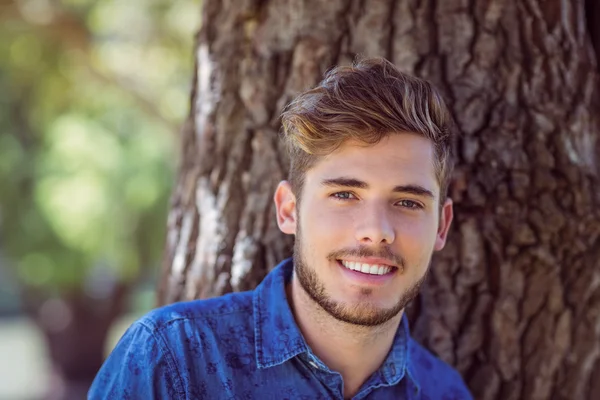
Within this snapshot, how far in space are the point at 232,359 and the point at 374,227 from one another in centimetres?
57

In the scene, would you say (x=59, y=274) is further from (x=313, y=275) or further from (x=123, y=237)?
(x=313, y=275)

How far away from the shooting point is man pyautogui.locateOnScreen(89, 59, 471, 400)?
2318mm

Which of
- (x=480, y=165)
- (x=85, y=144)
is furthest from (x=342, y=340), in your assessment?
(x=85, y=144)

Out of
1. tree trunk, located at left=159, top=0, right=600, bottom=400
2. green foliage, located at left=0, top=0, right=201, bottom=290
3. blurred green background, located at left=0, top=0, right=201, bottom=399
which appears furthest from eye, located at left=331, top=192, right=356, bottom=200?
green foliage, located at left=0, top=0, right=201, bottom=290

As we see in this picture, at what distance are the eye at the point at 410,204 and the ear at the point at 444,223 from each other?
248 mm

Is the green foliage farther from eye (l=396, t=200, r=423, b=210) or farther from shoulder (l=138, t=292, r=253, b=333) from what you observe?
eye (l=396, t=200, r=423, b=210)

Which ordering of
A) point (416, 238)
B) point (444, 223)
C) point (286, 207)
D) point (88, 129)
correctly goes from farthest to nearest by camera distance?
point (88, 129), point (444, 223), point (286, 207), point (416, 238)

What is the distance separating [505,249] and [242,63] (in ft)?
3.98

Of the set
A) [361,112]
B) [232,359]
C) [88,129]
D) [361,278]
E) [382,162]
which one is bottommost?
[232,359]

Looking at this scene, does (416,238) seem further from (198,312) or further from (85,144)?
(85,144)

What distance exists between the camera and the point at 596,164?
9.95 ft

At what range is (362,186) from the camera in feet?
7.69

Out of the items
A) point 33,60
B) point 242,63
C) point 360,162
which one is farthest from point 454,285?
point 33,60

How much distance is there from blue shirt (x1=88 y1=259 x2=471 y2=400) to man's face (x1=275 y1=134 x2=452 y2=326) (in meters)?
0.16
